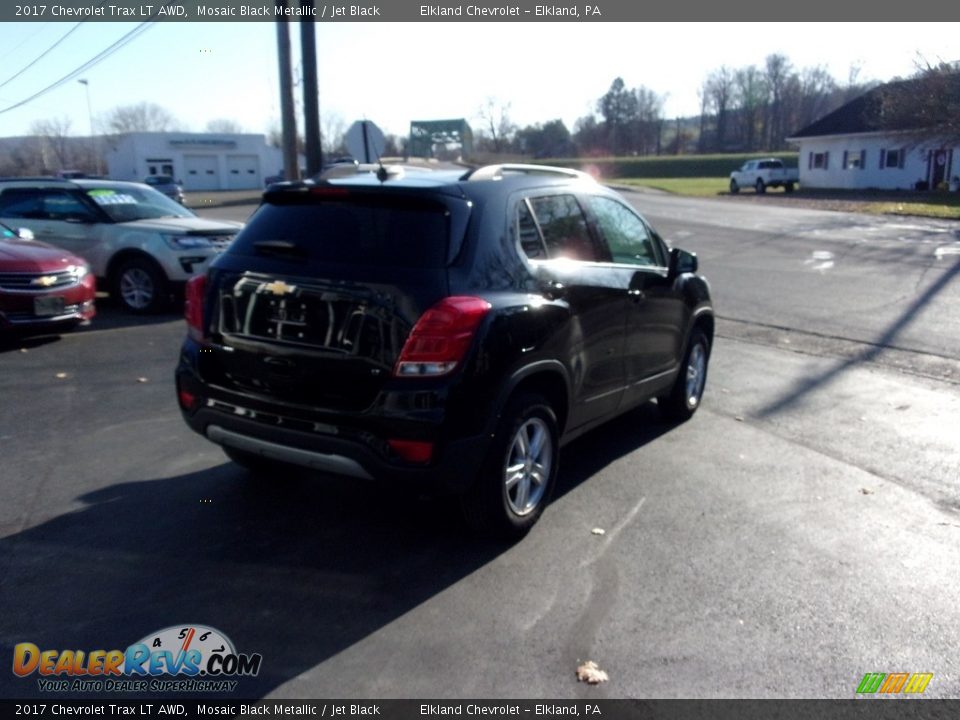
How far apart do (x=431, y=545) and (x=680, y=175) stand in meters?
79.4

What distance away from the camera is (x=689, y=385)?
23.3ft

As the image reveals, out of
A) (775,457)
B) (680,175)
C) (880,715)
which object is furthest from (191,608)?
(680,175)

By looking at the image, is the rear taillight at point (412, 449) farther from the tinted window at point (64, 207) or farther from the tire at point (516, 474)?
the tinted window at point (64, 207)

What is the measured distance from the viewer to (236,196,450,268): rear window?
4.37 m

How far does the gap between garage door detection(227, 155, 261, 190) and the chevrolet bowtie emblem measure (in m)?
73.9

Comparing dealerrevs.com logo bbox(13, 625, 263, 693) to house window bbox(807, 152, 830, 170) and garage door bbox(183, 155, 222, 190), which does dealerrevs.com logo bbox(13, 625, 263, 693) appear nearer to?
house window bbox(807, 152, 830, 170)

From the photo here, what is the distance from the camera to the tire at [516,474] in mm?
4469

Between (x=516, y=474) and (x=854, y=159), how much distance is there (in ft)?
167

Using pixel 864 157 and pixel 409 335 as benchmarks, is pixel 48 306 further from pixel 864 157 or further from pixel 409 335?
pixel 864 157

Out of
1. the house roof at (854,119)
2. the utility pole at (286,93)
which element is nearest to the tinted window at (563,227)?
the utility pole at (286,93)

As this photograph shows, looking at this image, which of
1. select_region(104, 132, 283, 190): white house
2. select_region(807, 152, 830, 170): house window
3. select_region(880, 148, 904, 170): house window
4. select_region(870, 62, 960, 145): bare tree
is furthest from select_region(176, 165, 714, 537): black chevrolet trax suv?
select_region(104, 132, 283, 190): white house

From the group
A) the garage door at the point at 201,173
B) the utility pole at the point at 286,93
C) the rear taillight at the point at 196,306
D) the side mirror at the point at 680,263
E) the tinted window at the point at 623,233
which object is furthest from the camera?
the garage door at the point at 201,173

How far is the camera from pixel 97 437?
6.48 metres

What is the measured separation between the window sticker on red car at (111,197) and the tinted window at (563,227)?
8918mm
